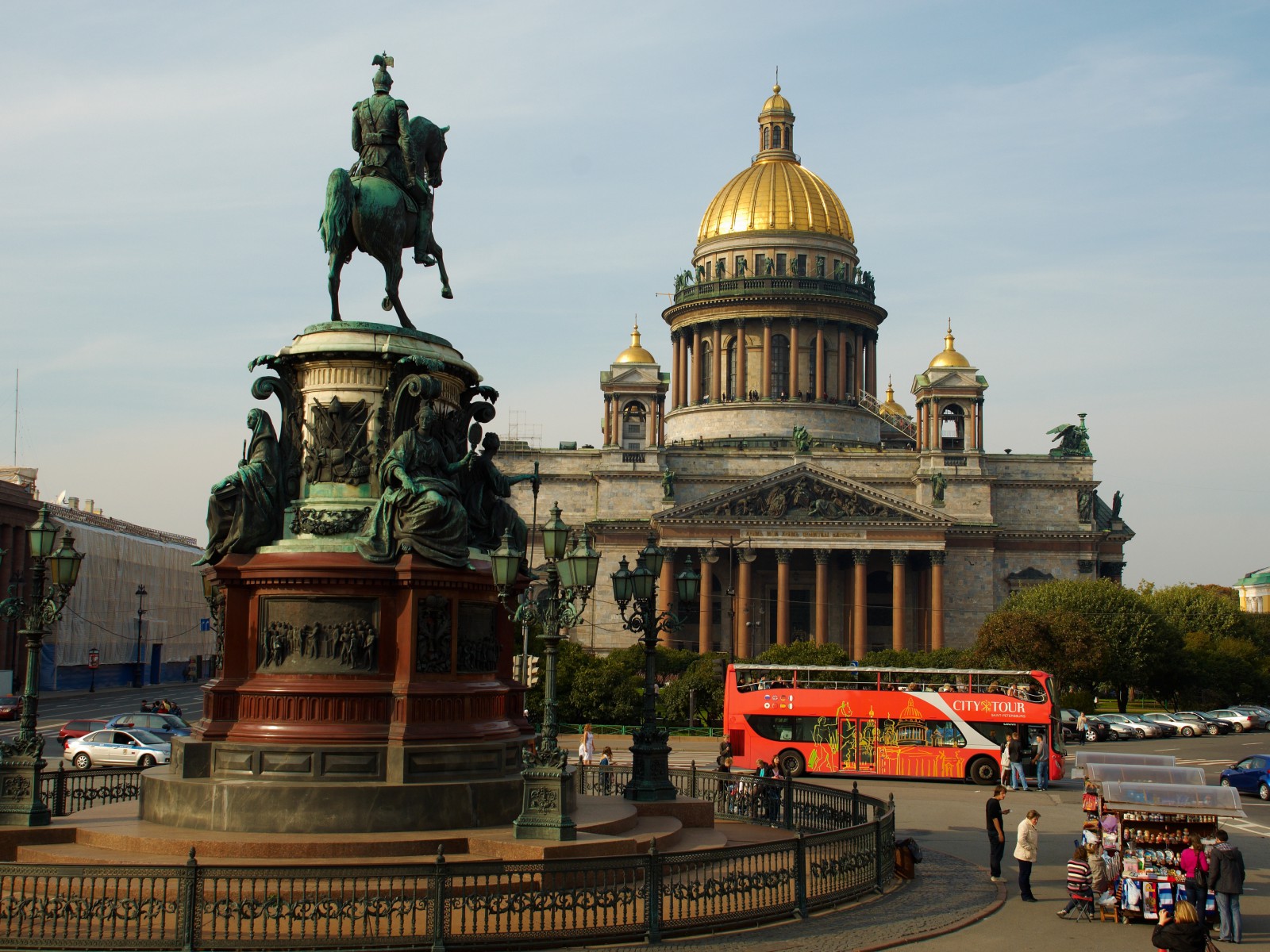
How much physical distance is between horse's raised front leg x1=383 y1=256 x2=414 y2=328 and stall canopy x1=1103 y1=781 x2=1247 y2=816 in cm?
1165

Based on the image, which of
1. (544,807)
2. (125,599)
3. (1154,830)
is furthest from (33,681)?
(125,599)

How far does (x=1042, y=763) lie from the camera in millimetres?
40625

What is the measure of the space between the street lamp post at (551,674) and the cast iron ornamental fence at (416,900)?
86 cm

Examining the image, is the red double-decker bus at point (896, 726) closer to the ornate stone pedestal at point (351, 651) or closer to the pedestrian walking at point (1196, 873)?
the pedestrian walking at point (1196, 873)

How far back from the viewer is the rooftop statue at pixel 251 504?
60.4 ft

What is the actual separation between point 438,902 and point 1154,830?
10.6 meters

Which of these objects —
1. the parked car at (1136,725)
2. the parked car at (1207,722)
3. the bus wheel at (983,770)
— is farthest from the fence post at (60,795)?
the parked car at (1207,722)

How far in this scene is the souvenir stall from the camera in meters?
19.0

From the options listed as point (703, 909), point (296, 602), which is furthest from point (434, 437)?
point (703, 909)

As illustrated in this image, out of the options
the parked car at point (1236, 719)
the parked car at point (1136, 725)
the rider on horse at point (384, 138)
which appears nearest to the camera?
the rider on horse at point (384, 138)

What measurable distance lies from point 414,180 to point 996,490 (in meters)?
78.6

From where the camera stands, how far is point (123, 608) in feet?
303

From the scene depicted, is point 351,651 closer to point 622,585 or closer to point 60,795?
point 622,585

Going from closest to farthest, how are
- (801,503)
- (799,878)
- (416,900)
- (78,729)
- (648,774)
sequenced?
(416,900), (799,878), (648,774), (78,729), (801,503)
